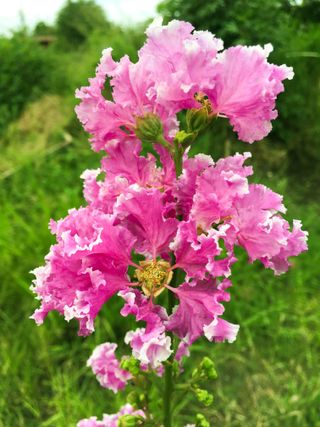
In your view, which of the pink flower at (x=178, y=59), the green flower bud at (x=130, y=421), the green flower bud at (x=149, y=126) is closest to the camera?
the pink flower at (x=178, y=59)

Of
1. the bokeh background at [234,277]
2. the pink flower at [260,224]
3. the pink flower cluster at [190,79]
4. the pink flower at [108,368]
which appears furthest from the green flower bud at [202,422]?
the pink flower cluster at [190,79]

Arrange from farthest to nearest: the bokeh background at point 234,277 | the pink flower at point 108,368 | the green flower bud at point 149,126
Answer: the bokeh background at point 234,277
the pink flower at point 108,368
the green flower bud at point 149,126

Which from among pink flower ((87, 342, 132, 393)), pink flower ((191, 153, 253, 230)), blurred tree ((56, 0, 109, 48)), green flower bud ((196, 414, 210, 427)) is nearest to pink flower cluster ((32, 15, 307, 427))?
pink flower ((191, 153, 253, 230))

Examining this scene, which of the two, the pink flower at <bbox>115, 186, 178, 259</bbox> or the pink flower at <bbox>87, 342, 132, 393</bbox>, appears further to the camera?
the pink flower at <bbox>87, 342, 132, 393</bbox>

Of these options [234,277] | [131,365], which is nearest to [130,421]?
[131,365]

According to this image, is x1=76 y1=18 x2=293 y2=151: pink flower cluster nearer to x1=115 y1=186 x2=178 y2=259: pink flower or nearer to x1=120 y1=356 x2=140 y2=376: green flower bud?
x1=115 y1=186 x2=178 y2=259: pink flower

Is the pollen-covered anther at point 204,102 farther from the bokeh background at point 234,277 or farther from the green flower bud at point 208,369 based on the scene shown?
the bokeh background at point 234,277

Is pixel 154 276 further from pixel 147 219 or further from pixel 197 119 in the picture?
pixel 197 119
